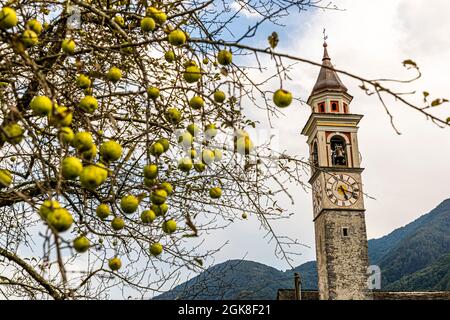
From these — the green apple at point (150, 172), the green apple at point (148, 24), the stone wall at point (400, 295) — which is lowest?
the green apple at point (150, 172)

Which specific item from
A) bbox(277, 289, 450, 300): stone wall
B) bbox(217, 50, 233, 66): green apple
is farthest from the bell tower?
bbox(217, 50, 233, 66): green apple

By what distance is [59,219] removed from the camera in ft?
4.31

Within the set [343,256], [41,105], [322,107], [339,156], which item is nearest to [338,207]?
[343,256]

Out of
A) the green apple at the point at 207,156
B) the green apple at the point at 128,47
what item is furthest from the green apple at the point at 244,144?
the green apple at the point at 128,47

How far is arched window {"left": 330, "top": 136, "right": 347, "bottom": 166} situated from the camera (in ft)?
80.5

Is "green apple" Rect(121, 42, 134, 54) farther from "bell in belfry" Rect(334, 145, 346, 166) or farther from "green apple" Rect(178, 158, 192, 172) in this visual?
"bell in belfry" Rect(334, 145, 346, 166)

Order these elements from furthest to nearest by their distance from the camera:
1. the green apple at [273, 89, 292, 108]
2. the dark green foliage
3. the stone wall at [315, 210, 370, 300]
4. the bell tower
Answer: the bell tower → the stone wall at [315, 210, 370, 300] → the dark green foliage → the green apple at [273, 89, 292, 108]

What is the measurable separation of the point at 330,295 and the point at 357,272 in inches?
63.7

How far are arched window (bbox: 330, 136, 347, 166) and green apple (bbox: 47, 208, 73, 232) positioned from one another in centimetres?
2364

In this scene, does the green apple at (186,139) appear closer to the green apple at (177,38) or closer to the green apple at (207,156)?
the green apple at (207,156)

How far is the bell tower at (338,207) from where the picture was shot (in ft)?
76.4
